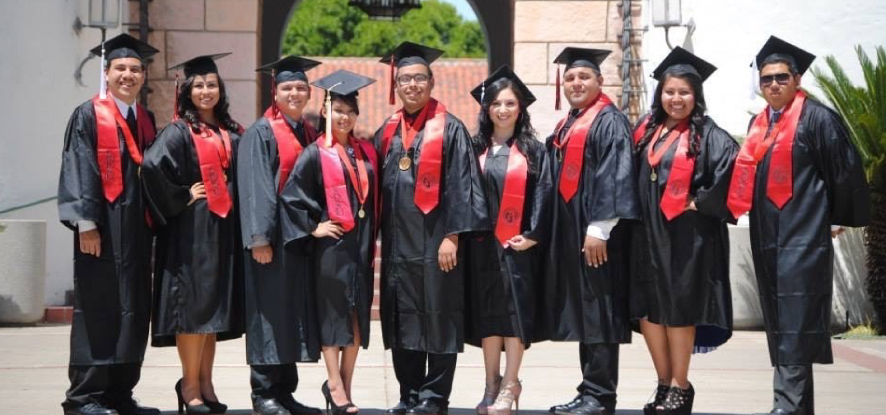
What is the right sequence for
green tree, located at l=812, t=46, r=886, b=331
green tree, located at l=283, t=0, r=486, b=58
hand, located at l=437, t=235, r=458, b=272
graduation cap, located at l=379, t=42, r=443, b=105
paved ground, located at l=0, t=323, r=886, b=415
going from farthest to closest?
green tree, located at l=283, t=0, r=486, b=58, green tree, located at l=812, t=46, r=886, b=331, paved ground, located at l=0, t=323, r=886, b=415, graduation cap, located at l=379, t=42, r=443, b=105, hand, located at l=437, t=235, r=458, b=272

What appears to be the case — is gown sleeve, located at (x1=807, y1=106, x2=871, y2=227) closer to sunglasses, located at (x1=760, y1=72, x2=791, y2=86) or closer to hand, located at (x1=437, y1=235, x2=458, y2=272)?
sunglasses, located at (x1=760, y1=72, x2=791, y2=86)

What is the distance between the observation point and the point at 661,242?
7.01 metres

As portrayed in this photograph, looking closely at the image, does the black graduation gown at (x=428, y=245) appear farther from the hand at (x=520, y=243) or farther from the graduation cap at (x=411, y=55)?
the graduation cap at (x=411, y=55)

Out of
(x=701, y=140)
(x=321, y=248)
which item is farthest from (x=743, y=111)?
(x=321, y=248)

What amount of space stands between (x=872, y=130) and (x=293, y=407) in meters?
6.56

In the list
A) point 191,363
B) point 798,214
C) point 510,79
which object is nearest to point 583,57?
point 510,79

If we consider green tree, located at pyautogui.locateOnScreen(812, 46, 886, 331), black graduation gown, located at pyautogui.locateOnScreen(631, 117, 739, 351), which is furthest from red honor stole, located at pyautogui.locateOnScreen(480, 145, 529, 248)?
green tree, located at pyautogui.locateOnScreen(812, 46, 886, 331)

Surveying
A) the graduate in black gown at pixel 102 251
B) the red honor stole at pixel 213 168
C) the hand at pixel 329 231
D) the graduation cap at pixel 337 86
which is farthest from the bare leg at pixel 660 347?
the graduate in black gown at pixel 102 251

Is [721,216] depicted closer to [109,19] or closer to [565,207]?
[565,207]

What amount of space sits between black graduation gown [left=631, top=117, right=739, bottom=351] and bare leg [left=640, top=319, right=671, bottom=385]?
A: 0.08 meters

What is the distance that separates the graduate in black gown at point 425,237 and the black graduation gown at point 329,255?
0.15 m

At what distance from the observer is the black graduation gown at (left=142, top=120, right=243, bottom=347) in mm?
6969

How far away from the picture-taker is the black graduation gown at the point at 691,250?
6.93 meters

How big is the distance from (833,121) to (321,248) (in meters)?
2.61
